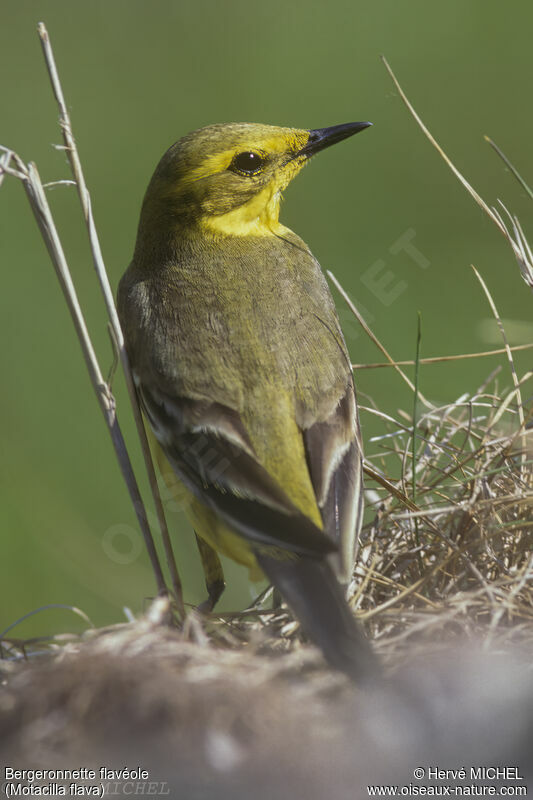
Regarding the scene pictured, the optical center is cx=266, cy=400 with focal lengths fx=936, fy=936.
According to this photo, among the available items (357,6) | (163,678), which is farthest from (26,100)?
(163,678)

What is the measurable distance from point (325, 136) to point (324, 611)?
2639 millimetres

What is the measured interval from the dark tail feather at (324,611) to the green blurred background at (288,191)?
10.0 ft

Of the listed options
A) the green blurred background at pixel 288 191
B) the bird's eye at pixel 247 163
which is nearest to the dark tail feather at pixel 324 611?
the bird's eye at pixel 247 163

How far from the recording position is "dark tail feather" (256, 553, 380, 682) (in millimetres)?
2500

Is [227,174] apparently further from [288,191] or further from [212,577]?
[288,191]

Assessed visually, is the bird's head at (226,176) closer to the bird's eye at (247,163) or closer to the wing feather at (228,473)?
the bird's eye at (247,163)

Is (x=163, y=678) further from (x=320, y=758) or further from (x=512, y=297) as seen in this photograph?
(x=512, y=297)

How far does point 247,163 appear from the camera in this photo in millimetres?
4344

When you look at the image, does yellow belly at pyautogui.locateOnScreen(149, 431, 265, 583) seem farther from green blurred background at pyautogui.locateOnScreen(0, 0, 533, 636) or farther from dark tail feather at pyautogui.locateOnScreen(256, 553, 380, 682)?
green blurred background at pyautogui.locateOnScreen(0, 0, 533, 636)

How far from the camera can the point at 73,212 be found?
985 cm

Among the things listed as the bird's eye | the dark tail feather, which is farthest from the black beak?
the dark tail feather

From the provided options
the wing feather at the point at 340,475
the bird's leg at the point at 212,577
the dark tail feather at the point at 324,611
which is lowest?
the bird's leg at the point at 212,577

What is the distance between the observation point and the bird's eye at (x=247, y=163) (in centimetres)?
431

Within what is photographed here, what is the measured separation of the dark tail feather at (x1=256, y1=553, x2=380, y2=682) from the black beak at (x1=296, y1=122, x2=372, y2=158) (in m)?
2.25
